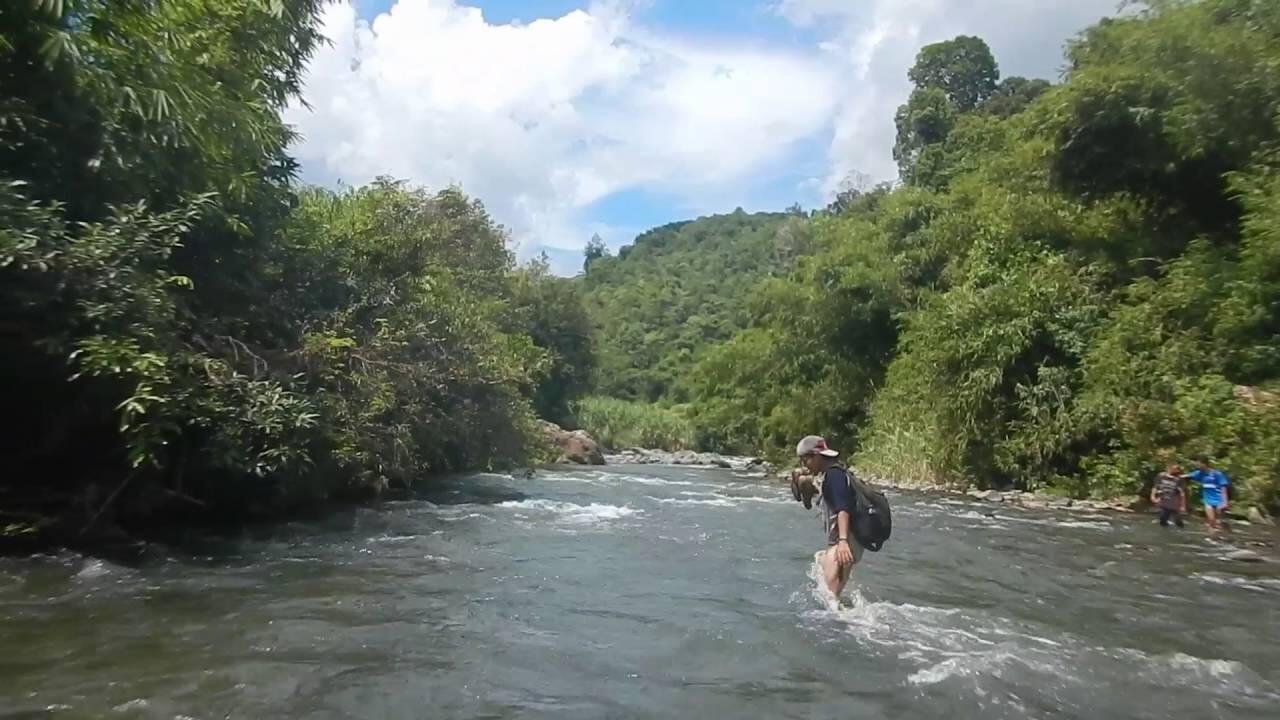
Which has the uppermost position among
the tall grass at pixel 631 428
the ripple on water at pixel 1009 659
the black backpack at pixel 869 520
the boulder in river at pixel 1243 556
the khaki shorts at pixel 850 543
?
the tall grass at pixel 631 428

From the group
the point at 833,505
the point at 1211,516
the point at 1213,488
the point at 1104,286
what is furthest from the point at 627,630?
the point at 1104,286

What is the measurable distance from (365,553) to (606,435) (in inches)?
1670

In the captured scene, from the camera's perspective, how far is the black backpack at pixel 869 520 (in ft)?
29.7

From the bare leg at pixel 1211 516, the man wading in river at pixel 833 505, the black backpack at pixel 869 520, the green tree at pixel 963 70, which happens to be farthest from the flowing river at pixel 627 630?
the green tree at pixel 963 70

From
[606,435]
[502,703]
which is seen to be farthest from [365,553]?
[606,435]

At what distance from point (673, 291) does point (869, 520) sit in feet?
321

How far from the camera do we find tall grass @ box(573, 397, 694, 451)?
55438 millimetres

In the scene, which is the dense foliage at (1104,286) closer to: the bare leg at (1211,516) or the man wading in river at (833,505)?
the bare leg at (1211,516)

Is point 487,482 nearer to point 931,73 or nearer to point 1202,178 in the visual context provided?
point 1202,178

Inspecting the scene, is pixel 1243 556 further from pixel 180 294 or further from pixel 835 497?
pixel 180 294

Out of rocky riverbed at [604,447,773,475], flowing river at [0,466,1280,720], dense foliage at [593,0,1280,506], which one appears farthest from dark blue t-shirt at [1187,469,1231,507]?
rocky riverbed at [604,447,773,475]

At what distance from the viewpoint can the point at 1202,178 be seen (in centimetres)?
2392

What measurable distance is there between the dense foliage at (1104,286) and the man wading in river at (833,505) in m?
12.2

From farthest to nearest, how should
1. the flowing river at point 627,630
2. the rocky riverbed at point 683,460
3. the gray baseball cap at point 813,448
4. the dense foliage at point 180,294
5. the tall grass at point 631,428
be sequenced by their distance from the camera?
the tall grass at point 631,428
the rocky riverbed at point 683,460
the dense foliage at point 180,294
the gray baseball cap at point 813,448
the flowing river at point 627,630
